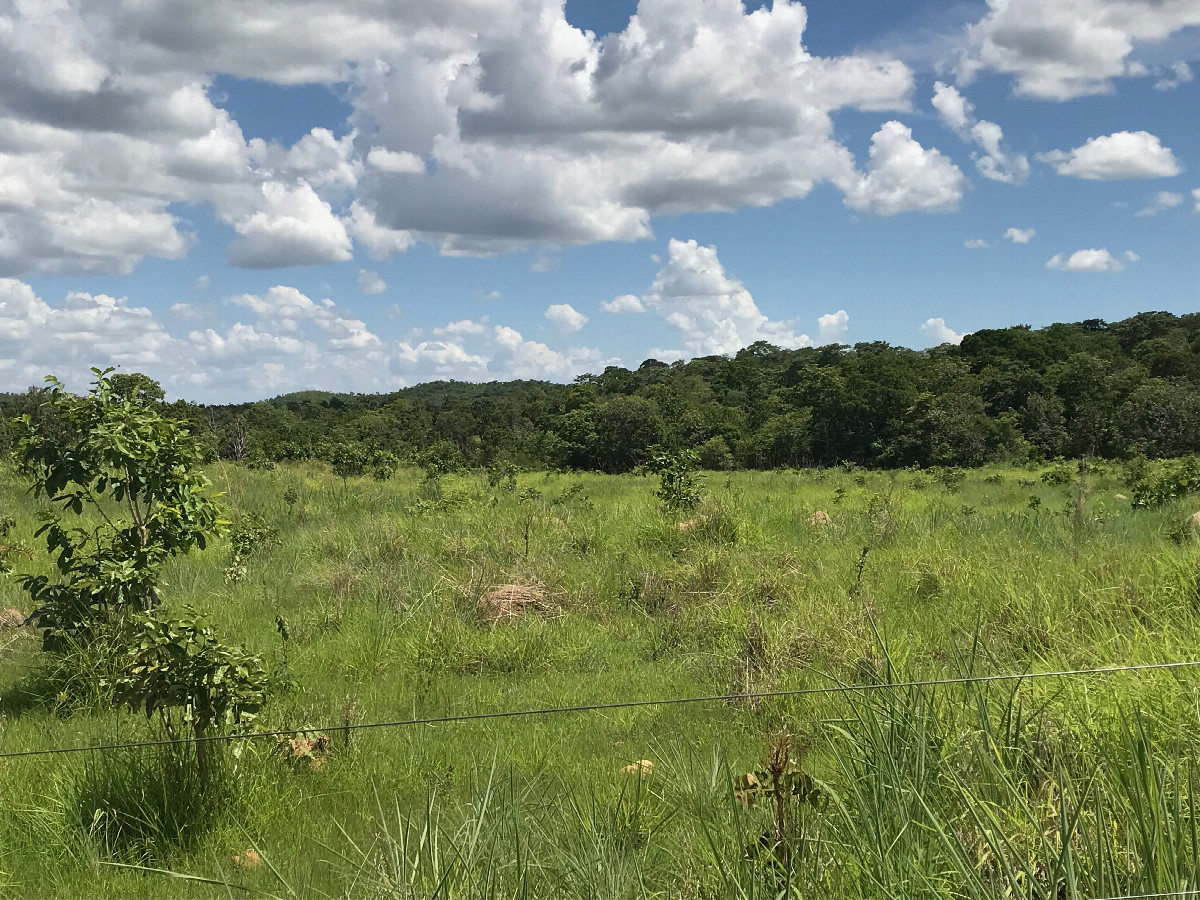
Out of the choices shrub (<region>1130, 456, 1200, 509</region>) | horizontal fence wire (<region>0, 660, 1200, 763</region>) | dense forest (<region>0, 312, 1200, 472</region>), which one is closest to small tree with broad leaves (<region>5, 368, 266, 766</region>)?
horizontal fence wire (<region>0, 660, 1200, 763</region>)

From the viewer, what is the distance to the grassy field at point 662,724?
99.9 inches

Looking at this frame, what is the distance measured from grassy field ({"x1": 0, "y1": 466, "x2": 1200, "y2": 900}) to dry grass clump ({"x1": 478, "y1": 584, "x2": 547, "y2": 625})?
0.11 meters

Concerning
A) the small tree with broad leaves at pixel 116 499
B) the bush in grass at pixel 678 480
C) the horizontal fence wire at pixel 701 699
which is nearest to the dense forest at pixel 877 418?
the bush in grass at pixel 678 480

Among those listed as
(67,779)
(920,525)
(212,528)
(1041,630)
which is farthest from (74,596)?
(920,525)

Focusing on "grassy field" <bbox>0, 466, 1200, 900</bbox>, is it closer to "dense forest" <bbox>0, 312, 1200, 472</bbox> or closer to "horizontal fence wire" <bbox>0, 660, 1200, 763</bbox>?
"horizontal fence wire" <bbox>0, 660, 1200, 763</bbox>

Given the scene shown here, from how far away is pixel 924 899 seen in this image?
2.32 metres

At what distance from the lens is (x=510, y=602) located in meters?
7.84

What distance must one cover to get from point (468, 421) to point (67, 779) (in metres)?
66.4

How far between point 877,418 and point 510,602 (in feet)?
145

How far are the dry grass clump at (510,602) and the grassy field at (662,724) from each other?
0.11 meters

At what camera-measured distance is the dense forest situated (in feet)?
124

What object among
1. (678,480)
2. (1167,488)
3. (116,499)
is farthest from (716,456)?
(116,499)

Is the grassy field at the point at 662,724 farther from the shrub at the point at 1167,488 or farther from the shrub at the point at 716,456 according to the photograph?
the shrub at the point at 716,456

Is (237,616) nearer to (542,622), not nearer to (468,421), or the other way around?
(542,622)
